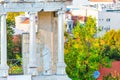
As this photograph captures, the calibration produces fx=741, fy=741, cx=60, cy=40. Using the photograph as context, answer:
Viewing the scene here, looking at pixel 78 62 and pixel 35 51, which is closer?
pixel 35 51

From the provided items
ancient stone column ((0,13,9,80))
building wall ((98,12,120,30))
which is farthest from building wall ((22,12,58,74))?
building wall ((98,12,120,30))

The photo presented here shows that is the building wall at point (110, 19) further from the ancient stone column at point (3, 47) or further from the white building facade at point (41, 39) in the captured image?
the ancient stone column at point (3, 47)

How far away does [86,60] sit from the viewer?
41.7 metres

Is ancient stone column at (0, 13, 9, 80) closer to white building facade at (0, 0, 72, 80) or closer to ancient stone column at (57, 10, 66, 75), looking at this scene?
white building facade at (0, 0, 72, 80)

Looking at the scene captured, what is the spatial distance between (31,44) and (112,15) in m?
73.6

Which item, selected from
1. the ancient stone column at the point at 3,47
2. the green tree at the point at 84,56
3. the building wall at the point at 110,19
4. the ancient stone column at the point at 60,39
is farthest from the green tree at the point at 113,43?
the building wall at the point at 110,19

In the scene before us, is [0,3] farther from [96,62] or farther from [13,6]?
[96,62]

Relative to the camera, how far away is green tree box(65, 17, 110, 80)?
41.2m

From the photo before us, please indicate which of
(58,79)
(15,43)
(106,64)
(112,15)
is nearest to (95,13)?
(112,15)

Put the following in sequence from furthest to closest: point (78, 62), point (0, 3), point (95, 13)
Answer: point (95, 13) < point (78, 62) < point (0, 3)

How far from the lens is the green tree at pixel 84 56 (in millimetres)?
41188

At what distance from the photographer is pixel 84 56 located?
4144cm

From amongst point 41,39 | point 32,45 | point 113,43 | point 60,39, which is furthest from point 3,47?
point 113,43

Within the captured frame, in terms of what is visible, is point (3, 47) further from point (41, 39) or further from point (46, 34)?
point (46, 34)
